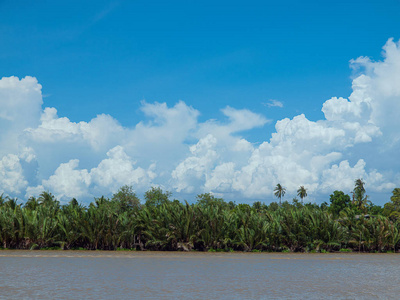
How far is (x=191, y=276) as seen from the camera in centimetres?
1123

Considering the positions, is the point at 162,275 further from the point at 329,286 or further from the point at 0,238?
the point at 0,238

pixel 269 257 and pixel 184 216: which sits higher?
pixel 184 216

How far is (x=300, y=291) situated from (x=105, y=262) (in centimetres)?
732

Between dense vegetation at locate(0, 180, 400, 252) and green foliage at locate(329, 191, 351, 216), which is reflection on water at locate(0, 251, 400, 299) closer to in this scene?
dense vegetation at locate(0, 180, 400, 252)

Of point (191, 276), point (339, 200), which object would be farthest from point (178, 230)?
point (339, 200)

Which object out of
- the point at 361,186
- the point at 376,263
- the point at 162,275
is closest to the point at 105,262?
the point at 162,275

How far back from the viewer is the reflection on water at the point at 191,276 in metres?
8.77

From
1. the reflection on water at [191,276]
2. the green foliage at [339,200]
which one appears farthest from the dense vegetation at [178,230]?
the green foliage at [339,200]

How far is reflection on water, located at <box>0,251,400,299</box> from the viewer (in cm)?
877

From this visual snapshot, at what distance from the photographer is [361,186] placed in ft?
430

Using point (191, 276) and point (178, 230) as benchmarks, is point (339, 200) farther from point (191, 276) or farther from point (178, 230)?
point (191, 276)

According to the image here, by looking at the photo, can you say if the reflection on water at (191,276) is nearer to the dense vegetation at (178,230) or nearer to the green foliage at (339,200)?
the dense vegetation at (178,230)

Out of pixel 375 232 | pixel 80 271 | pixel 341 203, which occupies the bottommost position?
pixel 80 271

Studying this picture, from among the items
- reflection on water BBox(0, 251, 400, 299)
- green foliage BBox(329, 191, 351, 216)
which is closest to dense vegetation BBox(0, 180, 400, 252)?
reflection on water BBox(0, 251, 400, 299)
